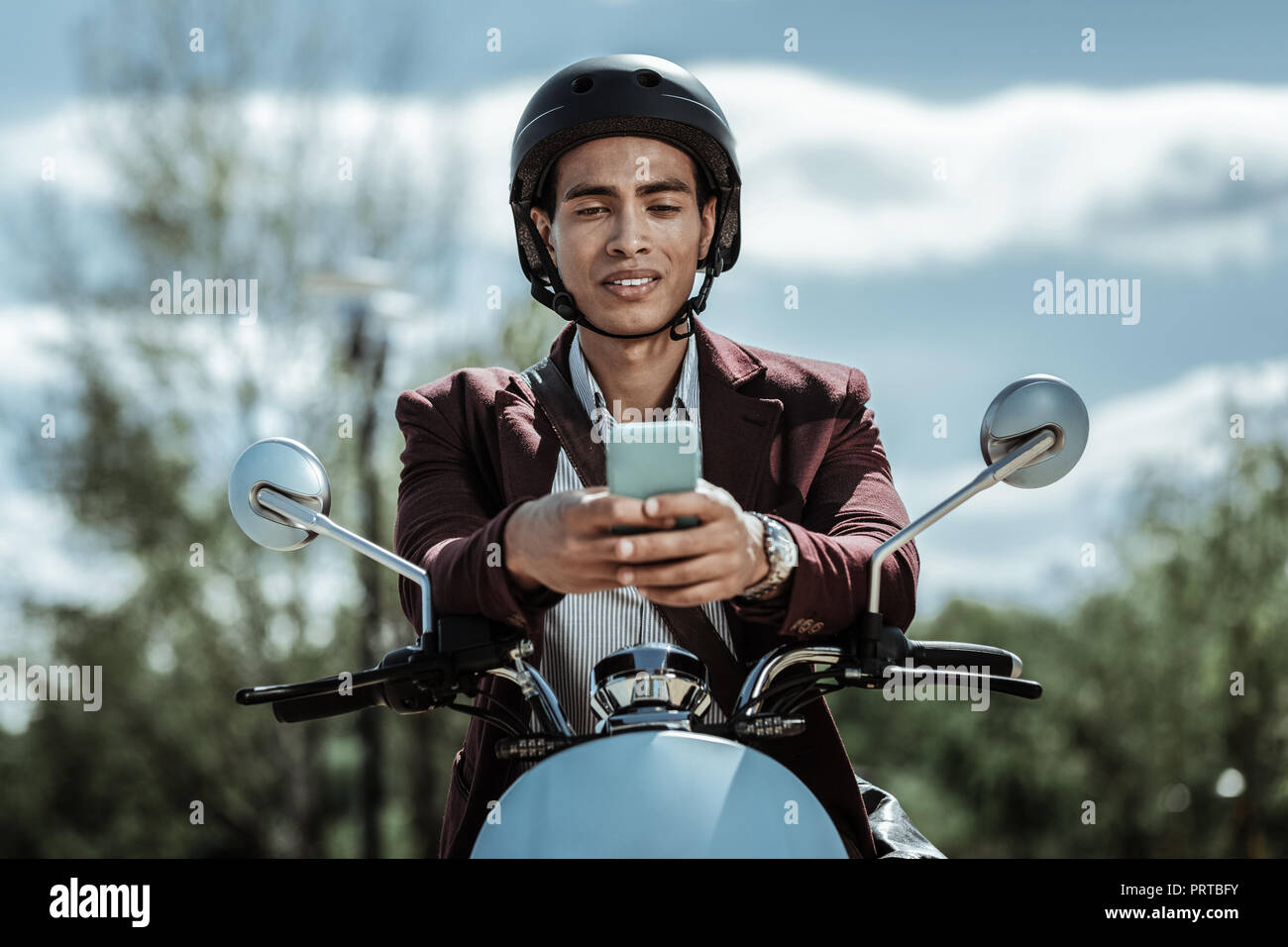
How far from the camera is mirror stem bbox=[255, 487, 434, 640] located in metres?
1.94

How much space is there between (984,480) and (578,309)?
110 cm

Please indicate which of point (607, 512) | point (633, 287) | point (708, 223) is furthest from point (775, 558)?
point (708, 223)

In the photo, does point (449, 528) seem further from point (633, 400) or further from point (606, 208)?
point (606, 208)

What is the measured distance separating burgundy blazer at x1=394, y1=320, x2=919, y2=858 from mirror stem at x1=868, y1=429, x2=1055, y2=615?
0.04 m

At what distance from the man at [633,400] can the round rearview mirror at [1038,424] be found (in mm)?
271

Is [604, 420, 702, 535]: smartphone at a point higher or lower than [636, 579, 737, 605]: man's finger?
higher

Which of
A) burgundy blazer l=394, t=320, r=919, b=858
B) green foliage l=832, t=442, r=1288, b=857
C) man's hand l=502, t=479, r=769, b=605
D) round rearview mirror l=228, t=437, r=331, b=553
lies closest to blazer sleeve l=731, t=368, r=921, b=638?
burgundy blazer l=394, t=320, r=919, b=858

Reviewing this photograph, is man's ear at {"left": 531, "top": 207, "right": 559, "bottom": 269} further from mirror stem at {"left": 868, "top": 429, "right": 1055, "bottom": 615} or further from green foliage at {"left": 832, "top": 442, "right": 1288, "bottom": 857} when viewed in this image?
green foliage at {"left": 832, "top": 442, "right": 1288, "bottom": 857}

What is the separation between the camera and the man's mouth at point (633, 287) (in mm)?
2703

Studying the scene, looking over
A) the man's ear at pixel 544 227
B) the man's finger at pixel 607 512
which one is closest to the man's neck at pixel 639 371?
the man's ear at pixel 544 227

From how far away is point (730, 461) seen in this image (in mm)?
2613

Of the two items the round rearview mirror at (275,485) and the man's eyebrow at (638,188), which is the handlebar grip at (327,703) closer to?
the round rearview mirror at (275,485)
